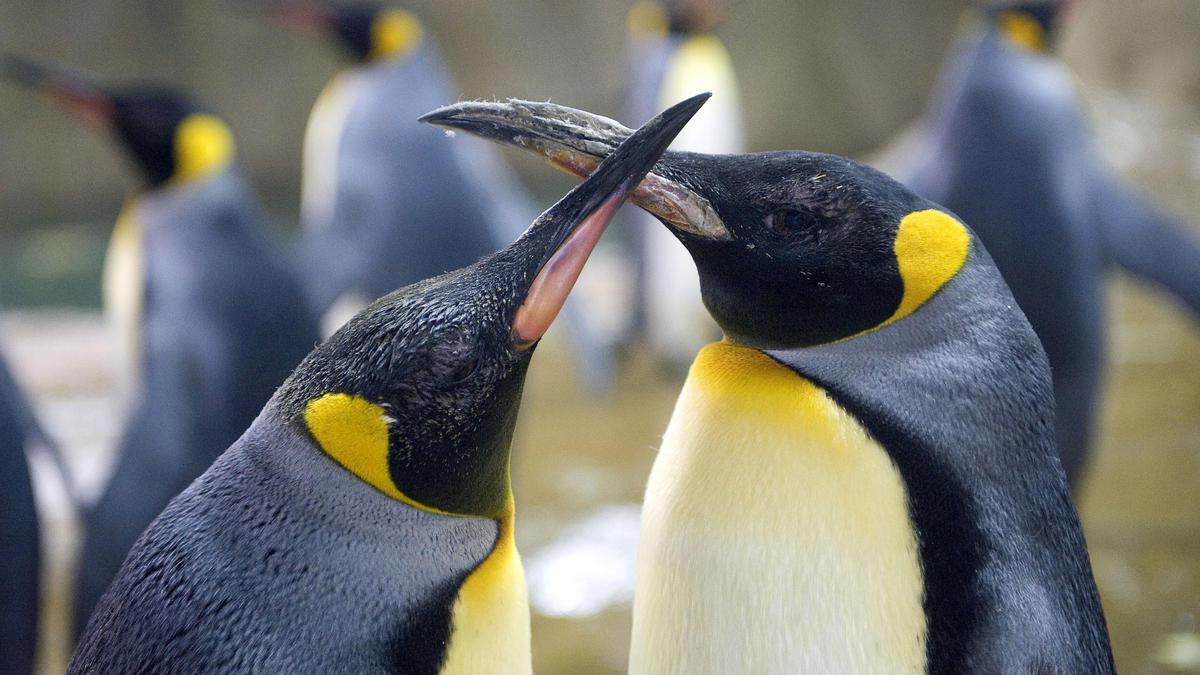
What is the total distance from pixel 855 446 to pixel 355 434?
23.2 inches

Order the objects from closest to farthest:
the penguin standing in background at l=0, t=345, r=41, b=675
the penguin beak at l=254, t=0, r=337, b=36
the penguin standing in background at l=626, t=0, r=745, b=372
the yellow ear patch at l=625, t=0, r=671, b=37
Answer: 1. the penguin standing in background at l=0, t=345, r=41, b=675
2. the penguin beak at l=254, t=0, r=337, b=36
3. the penguin standing in background at l=626, t=0, r=745, b=372
4. the yellow ear patch at l=625, t=0, r=671, b=37

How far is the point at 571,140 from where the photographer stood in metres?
1.36

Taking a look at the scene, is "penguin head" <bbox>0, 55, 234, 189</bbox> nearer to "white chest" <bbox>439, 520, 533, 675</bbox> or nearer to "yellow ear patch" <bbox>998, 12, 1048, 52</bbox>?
"yellow ear patch" <bbox>998, 12, 1048, 52</bbox>

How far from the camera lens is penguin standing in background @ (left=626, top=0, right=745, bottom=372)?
6199 mm

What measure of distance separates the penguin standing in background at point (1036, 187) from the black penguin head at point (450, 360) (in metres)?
2.51

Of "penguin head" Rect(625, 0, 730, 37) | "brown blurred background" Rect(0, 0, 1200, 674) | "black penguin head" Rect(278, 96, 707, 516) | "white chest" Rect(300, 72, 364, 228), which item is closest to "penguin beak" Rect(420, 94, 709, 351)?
"black penguin head" Rect(278, 96, 707, 516)

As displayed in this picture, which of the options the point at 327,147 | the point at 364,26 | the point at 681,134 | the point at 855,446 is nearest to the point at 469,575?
the point at 855,446

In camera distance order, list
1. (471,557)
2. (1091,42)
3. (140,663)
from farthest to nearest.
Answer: (1091,42), (471,557), (140,663)

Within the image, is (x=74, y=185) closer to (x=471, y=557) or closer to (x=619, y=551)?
(x=619, y=551)

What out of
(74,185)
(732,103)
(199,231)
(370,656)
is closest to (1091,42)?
(732,103)

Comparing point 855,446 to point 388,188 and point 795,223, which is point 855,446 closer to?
point 795,223

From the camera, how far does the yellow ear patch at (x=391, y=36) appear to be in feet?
16.8

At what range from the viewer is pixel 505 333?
1.25 metres

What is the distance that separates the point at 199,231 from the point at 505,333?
255 centimetres
